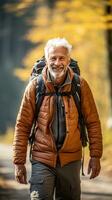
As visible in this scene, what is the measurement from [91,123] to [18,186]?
141 centimetres

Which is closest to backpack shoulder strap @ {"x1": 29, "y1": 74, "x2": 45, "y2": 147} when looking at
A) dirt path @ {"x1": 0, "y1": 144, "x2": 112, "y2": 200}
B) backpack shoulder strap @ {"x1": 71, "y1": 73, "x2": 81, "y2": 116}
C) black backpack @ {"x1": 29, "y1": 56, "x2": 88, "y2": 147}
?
black backpack @ {"x1": 29, "y1": 56, "x2": 88, "y2": 147}

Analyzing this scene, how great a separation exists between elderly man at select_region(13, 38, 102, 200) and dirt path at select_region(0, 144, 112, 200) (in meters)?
1.05

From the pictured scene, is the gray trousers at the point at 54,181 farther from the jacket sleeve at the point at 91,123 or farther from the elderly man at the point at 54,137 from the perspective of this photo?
the jacket sleeve at the point at 91,123

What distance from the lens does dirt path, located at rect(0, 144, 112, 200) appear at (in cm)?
407

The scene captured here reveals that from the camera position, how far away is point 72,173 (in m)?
2.98

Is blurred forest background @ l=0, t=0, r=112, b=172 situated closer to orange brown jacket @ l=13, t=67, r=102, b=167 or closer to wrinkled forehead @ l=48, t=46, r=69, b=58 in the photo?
orange brown jacket @ l=13, t=67, r=102, b=167

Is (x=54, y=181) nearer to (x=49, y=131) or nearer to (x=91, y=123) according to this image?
(x=49, y=131)

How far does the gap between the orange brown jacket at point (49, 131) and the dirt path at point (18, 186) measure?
1.07 meters

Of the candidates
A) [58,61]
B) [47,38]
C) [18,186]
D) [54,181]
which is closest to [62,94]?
[58,61]

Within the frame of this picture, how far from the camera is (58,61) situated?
9.56 feet

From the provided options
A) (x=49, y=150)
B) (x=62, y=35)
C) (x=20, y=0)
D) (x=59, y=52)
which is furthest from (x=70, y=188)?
(x=20, y=0)

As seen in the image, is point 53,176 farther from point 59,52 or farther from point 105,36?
point 105,36

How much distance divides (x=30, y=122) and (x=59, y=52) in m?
0.50

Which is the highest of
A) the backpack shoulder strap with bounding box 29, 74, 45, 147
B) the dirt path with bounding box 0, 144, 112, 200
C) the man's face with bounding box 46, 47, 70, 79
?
the man's face with bounding box 46, 47, 70, 79
